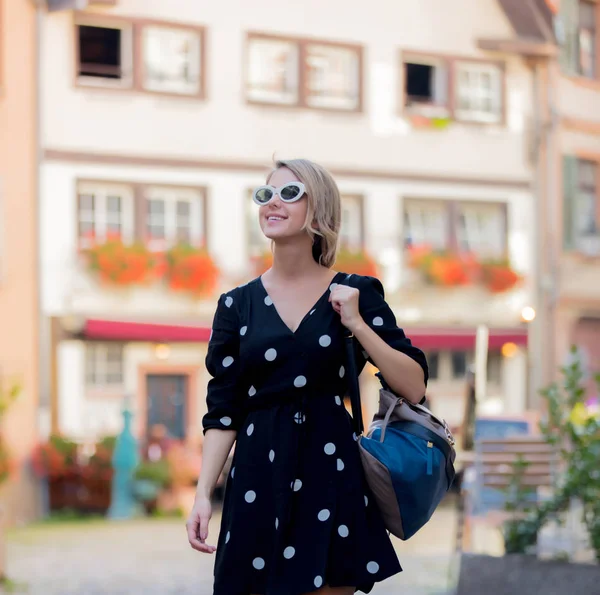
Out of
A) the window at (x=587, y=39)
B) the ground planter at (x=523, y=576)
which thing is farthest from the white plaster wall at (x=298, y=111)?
the ground planter at (x=523, y=576)

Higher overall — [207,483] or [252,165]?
[252,165]

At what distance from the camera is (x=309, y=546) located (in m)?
3.01

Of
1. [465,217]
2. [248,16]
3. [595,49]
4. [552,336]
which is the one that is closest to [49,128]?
[248,16]

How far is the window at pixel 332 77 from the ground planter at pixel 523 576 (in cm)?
1440

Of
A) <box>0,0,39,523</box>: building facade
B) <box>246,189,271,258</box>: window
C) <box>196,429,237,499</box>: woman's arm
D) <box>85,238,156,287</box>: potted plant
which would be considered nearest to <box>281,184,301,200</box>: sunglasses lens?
<box>196,429,237,499</box>: woman's arm

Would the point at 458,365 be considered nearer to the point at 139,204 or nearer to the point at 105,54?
the point at 139,204

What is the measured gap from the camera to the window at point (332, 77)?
19.8 m

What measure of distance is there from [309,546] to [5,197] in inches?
560

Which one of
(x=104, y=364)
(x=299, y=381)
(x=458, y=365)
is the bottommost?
(x=458, y=365)

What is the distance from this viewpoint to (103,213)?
17.9m

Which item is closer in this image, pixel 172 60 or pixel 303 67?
pixel 172 60

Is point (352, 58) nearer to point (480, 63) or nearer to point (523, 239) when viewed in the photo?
point (480, 63)

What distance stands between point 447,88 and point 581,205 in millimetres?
3563

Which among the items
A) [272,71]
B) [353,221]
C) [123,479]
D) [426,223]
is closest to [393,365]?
[123,479]
